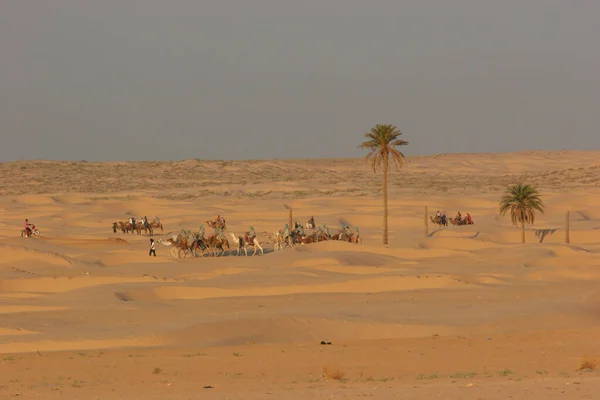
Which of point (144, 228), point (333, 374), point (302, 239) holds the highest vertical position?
point (333, 374)

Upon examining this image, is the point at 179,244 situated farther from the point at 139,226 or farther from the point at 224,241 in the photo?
the point at 139,226

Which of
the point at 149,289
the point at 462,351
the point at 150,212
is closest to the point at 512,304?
the point at 462,351

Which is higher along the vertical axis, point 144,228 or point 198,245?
point 198,245

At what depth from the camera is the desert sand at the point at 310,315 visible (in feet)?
51.4

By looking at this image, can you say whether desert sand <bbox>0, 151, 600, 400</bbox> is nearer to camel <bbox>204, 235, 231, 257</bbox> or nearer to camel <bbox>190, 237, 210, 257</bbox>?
camel <bbox>190, 237, 210, 257</bbox>

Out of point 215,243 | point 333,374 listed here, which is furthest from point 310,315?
point 215,243

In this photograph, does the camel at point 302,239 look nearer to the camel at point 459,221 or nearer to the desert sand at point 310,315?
the desert sand at point 310,315

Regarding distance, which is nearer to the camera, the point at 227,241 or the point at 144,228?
the point at 227,241

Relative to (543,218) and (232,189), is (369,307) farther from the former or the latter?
(232,189)

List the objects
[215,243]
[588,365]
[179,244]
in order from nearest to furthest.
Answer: [588,365] → [179,244] → [215,243]

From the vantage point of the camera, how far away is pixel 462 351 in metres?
19.5

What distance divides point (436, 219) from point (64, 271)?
2809 centimetres

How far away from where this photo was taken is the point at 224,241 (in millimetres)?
42656

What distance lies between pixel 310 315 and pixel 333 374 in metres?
8.32
